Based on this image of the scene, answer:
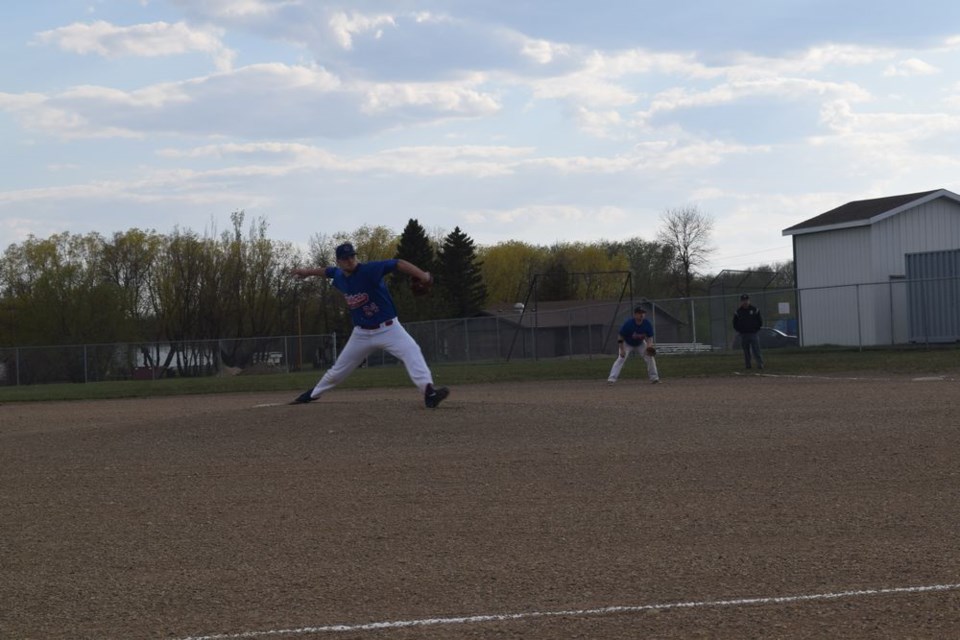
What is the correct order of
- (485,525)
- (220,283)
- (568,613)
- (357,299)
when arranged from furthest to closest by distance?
(220,283)
(357,299)
(485,525)
(568,613)

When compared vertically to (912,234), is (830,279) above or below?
below

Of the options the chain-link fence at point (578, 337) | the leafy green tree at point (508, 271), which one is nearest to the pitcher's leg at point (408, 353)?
the chain-link fence at point (578, 337)

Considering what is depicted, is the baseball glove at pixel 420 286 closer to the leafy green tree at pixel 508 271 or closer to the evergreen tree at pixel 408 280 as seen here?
the evergreen tree at pixel 408 280

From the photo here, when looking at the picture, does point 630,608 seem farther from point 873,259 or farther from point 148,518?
point 873,259

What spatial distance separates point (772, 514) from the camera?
7633 millimetres

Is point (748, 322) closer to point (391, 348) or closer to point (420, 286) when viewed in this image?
point (391, 348)

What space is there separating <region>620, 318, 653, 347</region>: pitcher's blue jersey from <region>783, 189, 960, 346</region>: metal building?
939 centimetres

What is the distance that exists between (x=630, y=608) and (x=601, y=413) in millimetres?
7274

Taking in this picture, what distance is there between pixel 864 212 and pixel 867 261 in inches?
74.7

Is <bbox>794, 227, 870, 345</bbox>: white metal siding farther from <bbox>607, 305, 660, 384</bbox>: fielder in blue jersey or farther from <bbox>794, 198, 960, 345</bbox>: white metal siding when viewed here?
<bbox>607, 305, 660, 384</bbox>: fielder in blue jersey

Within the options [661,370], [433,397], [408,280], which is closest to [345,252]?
[433,397]

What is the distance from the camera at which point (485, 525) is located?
7555 millimetres

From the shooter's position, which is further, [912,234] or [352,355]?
[912,234]

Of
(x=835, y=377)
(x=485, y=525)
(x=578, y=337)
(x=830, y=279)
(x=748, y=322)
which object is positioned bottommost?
(x=485, y=525)
